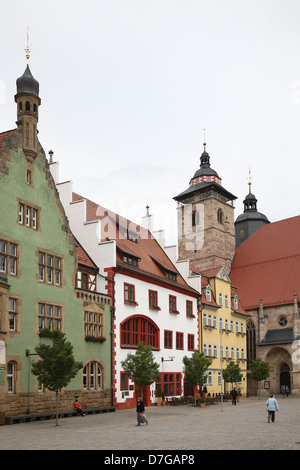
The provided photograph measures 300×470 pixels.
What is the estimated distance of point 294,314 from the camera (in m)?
63.0

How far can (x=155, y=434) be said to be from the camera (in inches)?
800

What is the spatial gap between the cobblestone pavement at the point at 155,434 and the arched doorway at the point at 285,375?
38.3 metres

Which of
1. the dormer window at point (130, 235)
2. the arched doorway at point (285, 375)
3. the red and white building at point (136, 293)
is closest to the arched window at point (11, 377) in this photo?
the red and white building at point (136, 293)

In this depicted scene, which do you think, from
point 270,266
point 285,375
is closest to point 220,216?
point 270,266

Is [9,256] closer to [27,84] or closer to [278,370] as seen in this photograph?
[27,84]

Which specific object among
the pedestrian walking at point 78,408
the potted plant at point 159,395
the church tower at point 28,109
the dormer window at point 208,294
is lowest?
the potted plant at point 159,395

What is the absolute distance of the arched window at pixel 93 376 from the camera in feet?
105

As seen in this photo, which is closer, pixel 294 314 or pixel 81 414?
pixel 81 414

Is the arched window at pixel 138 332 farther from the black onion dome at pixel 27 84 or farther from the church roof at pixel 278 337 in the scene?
the church roof at pixel 278 337

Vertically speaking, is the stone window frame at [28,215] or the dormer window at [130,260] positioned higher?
the stone window frame at [28,215]
